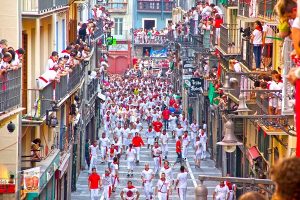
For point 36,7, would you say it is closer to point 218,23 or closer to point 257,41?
point 257,41

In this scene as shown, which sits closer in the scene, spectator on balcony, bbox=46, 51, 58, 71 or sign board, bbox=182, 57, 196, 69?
spectator on balcony, bbox=46, 51, 58, 71

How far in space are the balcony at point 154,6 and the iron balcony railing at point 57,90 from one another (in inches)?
2996

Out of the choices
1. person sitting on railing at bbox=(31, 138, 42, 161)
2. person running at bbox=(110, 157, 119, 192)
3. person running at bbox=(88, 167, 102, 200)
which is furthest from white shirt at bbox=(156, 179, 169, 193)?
person sitting on railing at bbox=(31, 138, 42, 161)

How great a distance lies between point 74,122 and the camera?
43.9m

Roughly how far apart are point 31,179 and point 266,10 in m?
8.48

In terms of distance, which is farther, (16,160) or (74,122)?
(74,122)

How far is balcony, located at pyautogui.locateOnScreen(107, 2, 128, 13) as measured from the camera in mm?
113438

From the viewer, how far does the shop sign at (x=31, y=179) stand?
93.8ft

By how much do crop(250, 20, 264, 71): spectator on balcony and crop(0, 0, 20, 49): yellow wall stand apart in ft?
26.1

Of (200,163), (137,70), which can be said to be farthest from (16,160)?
(137,70)

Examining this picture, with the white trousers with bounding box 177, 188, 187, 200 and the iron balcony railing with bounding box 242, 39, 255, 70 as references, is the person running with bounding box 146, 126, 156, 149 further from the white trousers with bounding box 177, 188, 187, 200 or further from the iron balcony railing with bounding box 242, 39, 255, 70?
the white trousers with bounding box 177, 188, 187, 200

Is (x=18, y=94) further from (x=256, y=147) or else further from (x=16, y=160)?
(x=256, y=147)

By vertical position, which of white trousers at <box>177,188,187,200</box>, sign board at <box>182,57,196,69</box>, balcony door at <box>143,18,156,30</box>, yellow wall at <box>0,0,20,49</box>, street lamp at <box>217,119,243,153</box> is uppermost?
yellow wall at <box>0,0,20,49</box>

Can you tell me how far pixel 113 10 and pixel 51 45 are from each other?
76529 mm
